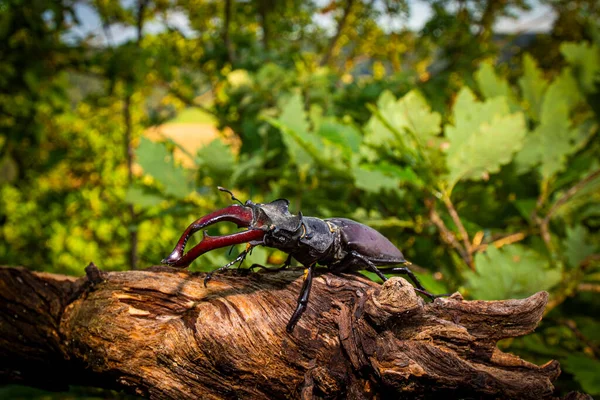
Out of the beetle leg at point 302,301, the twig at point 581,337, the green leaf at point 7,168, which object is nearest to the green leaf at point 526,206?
the twig at point 581,337

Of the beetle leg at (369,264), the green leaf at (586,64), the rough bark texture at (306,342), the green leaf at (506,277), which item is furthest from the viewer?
the green leaf at (586,64)

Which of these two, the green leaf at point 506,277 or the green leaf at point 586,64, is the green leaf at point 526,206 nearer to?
the green leaf at point 506,277

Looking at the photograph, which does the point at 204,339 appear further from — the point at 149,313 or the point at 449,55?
the point at 449,55

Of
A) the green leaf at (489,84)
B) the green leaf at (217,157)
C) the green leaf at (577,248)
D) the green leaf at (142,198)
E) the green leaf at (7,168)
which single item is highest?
the green leaf at (7,168)

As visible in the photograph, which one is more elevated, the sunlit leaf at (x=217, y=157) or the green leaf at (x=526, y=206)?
the sunlit leaf at (x=217, y=157)

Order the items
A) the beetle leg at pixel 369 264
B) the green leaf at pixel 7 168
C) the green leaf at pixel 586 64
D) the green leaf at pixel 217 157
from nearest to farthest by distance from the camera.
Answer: the beetle leg at pixel 369 264
the green leaf at pixel 217 157
the green leaf at pixel 586 64
the green leaf at pixel 7 168

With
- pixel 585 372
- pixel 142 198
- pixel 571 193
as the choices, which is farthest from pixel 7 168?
pixel 585 372

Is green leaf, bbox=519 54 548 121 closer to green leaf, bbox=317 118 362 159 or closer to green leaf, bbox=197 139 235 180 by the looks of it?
green leaf, bbox=317 118 362 159
